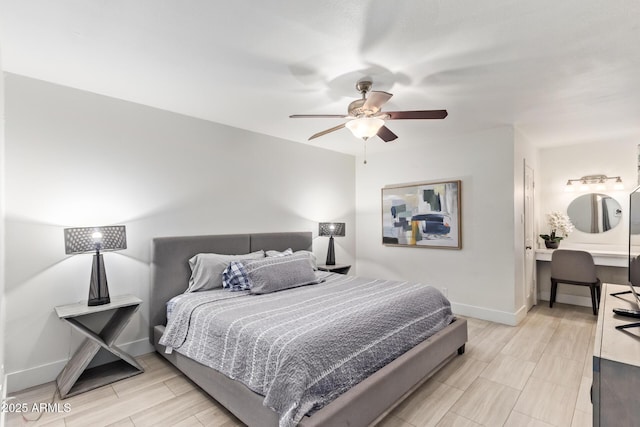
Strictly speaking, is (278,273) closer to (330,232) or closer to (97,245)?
(97,245)

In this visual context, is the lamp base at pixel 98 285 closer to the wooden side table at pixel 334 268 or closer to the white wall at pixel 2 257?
the white wall at pixel 2 257

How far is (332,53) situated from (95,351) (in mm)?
2893

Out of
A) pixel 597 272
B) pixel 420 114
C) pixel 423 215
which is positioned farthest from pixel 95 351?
pixel 597 272

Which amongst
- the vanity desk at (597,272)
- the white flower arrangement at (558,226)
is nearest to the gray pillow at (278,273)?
the vanity desk at (597,272)

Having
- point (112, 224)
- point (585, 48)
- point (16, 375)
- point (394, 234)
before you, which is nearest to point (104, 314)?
point (16, 375)

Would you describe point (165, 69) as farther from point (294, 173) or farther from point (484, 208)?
point (484, 208)

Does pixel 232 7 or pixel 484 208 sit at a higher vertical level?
pixel 232 7

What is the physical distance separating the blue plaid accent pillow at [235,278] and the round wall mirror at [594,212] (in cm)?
500

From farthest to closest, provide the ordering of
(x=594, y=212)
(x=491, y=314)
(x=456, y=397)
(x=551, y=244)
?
(x=551, y=244), (x=594, y=212), (x=491, y=314), (x=456, y=397)

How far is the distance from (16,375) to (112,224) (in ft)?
4.33

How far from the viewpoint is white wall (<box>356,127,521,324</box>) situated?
3.76 meters

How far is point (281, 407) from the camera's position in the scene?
1.58m

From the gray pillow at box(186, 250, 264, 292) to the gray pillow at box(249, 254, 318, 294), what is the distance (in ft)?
0.98

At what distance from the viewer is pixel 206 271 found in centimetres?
306
